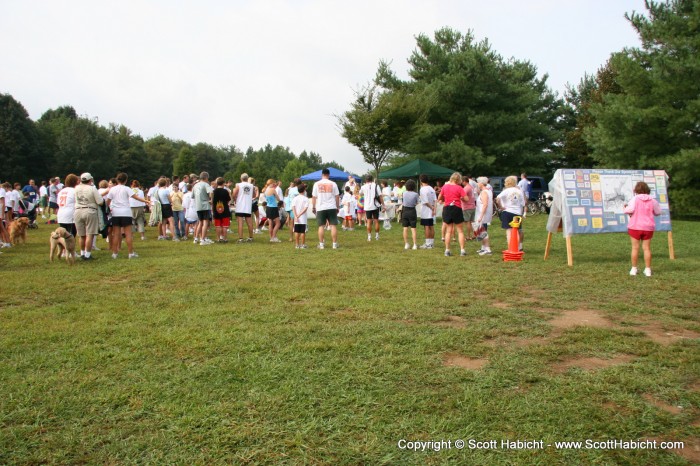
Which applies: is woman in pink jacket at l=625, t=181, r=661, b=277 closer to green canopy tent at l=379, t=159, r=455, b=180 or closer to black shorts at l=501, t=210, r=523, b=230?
black shorts at l=501, t=210, r=523, b=230

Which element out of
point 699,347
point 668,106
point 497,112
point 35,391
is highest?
point 497,112

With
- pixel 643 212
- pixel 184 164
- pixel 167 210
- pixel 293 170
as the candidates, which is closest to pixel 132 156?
pixel 184 164

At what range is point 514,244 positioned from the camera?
10062mm

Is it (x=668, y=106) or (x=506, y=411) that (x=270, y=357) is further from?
(x=668, y=106)

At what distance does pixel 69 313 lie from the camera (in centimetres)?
588

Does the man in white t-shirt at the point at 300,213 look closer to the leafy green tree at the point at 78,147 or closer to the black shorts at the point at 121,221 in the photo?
the black shorts at the point at 121,221

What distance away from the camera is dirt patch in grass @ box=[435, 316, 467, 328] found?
210 inches

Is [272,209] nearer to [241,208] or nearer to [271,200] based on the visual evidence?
[271,200]

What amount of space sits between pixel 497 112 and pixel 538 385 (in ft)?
101

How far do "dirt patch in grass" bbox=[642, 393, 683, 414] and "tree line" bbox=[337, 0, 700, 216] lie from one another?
20943 millimetres

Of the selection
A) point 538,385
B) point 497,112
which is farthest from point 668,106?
point 538,385

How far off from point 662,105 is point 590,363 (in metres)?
21.7

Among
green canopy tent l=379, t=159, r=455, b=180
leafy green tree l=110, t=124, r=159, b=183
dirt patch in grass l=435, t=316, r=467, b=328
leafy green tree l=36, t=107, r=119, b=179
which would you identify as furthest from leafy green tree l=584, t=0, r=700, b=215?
leafy green tree l=110, t=124, r=159, b=183

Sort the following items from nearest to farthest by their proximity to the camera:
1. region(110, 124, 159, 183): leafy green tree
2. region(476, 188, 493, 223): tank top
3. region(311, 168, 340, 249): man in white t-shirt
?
1. region(311, 168, 340, 249): man in white t-shirt
2. region(476, 188, 493, 223): tank top
3. region(110, 124, 159, 183): leafy green tree
